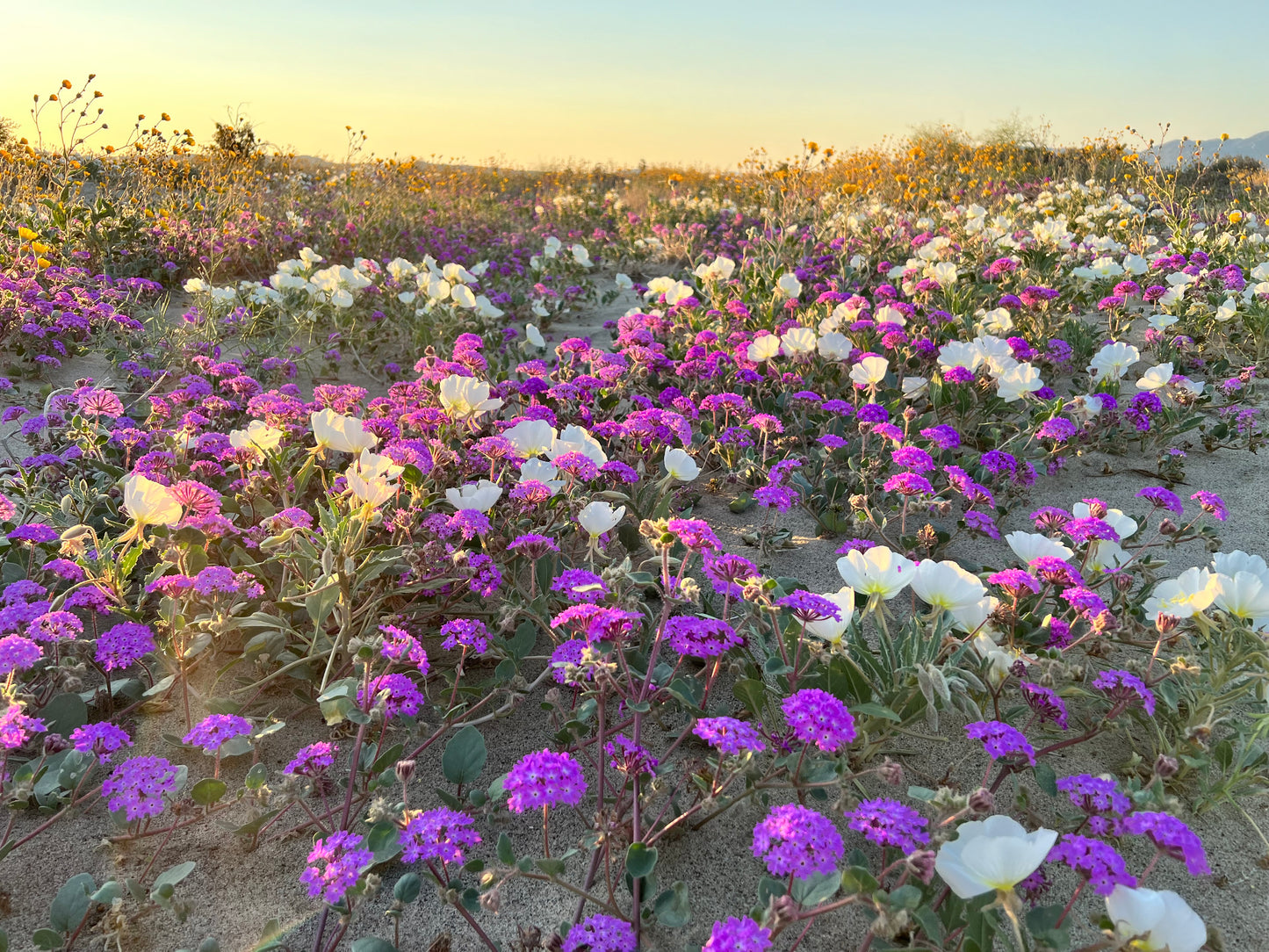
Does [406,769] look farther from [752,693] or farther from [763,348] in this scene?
[763,348]

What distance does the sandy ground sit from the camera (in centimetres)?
160

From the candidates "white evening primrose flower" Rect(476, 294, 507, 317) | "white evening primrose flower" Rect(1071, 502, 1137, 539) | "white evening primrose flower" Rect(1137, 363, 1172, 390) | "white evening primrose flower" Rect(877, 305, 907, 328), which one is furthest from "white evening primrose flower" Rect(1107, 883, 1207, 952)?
"white evening primrose flower" Rect(476, 294, 507, 317)

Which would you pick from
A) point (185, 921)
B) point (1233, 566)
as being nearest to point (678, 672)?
point (185, 921)

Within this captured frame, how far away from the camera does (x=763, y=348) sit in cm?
397

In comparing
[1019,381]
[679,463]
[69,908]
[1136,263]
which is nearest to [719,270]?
[1019,381]

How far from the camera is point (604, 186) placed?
61.7 feet

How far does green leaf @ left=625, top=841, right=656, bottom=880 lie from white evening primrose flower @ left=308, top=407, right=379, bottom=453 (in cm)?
137

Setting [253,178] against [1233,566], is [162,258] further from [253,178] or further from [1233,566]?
[1233,566]

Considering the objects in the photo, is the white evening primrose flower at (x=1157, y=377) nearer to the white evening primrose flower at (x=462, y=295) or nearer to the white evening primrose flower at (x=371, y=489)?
→ the white evening primrose flower at (x=371, y=489)

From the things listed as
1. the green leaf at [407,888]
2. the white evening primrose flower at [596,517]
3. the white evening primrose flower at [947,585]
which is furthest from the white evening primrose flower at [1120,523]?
the green leaf at [407,888]

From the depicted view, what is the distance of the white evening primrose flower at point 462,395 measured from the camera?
106 inches

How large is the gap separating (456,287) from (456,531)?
3.13 metres

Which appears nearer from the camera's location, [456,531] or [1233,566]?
[1233,566]

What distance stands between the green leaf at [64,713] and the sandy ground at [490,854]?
163 millimetres
